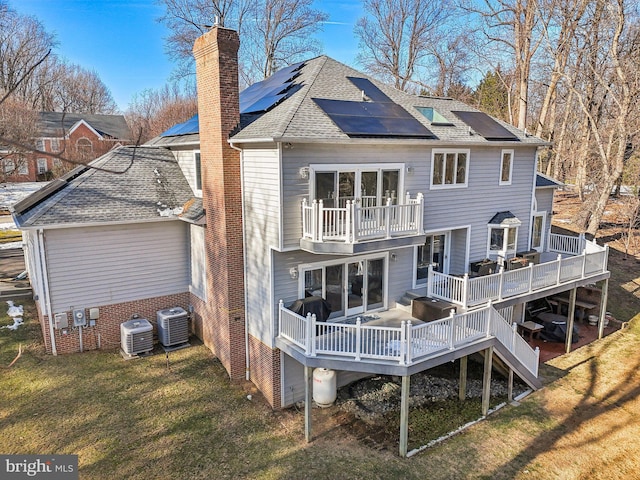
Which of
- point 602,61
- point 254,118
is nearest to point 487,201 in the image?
point 254,118

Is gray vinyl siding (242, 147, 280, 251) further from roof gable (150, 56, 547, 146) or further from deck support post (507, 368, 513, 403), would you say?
deck support post (507, 368, 513, 403)

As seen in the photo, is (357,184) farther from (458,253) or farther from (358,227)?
(458,253)

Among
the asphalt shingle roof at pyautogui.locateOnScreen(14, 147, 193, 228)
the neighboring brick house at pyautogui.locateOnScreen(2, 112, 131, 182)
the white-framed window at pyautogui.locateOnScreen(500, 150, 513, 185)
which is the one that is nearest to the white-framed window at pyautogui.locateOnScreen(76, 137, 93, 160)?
the neighboring brick house at pyautogui.locateOnScreen(2, 112, 131, 182)

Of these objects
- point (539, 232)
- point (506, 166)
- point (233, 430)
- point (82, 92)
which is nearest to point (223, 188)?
point (233, 430)

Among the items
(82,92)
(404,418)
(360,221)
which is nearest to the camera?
(404,418)

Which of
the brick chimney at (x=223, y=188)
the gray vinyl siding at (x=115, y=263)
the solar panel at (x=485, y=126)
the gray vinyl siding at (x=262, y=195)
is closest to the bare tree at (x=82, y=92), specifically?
the gray vinyl siding at (x=115, y=263)

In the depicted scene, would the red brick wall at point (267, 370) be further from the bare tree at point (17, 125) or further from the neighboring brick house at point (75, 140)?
the neighboring brick house at point (75, 140)

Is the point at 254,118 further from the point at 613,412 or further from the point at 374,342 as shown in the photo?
the point at 613,412
